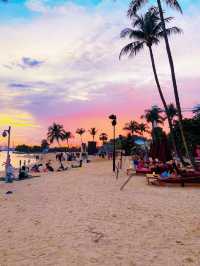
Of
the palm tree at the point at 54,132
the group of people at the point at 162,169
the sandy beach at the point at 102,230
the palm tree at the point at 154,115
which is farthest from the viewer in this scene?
the palm tree at the point at 54,132

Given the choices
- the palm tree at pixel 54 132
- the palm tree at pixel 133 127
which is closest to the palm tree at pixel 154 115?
the palm tree at pixel 133 127

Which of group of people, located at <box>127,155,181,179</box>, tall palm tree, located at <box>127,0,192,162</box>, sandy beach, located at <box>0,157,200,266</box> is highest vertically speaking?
tall palm tree, located at <box>127,0,192,162</box>

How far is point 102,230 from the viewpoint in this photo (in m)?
8.86

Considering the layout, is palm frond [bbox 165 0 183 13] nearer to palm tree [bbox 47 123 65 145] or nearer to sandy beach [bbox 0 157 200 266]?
sandy beach [bbox 0 157 200 266]

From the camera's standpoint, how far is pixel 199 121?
57.8 metres

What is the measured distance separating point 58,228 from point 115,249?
93.9 inches

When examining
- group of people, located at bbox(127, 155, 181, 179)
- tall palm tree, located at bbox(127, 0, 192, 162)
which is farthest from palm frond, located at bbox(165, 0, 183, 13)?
group of people, located at bbox(127, 155, 181, 179)

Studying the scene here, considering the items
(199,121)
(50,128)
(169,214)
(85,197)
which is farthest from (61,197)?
(50,128)

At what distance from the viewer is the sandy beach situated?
671cm

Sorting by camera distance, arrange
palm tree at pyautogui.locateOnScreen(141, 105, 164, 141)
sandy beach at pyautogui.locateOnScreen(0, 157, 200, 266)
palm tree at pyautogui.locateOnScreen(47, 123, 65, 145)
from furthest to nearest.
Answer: palm tree at pyautogui.locateOnScreen(47, 123, 65, 145) → palm tree at pyautogui.locateOnScreen(141, 105, 164, 141) → sandy beach at pyautogui.locateOnScreen(0, 157, 200, 266)

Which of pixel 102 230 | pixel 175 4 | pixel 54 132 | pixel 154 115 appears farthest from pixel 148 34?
pixel 54 132

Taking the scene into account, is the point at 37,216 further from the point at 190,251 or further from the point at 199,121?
the point at 199,121

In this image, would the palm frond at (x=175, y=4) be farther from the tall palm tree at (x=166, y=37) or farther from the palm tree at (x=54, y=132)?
the palm tree at (x=54, y=132)

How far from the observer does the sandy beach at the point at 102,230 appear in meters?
6.71
